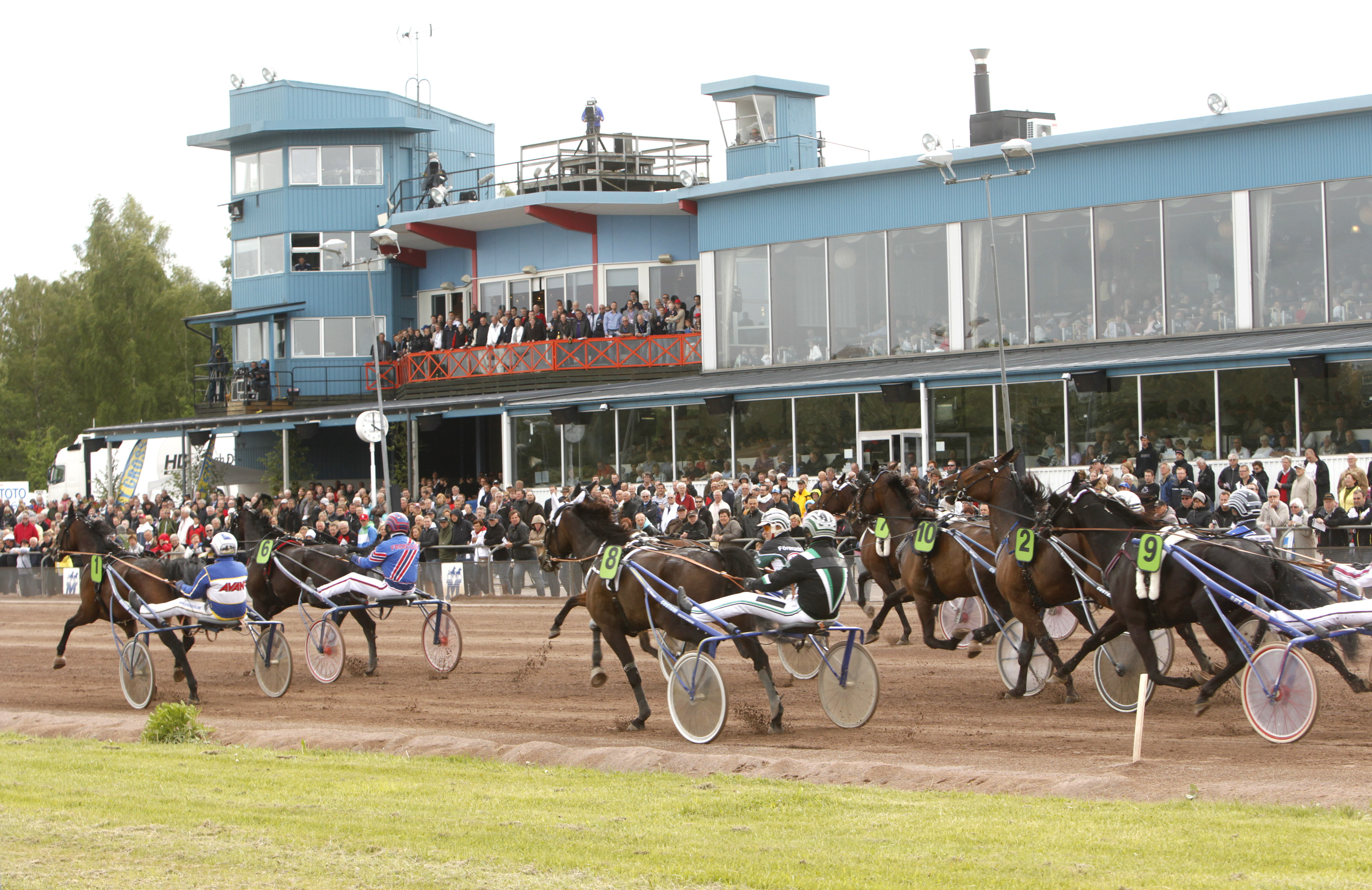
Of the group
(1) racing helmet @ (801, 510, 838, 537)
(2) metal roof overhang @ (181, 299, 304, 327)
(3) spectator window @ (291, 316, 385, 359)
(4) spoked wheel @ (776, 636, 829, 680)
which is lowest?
(4) spoked wheel @ (776, 636, 829, 680)

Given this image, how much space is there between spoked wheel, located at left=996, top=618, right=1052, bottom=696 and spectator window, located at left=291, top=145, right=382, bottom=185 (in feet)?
106

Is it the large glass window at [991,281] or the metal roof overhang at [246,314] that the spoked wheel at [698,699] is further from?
the metal roof overhang at [246,314]

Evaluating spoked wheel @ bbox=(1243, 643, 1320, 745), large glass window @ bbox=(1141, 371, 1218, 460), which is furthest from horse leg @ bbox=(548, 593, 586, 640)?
large glass window @ bbox=(1141, 371, 1218, 460)

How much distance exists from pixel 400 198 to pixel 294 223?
3.44 meters

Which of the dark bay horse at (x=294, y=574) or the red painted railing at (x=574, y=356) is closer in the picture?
the dark bay horse at (x=294, y=574)

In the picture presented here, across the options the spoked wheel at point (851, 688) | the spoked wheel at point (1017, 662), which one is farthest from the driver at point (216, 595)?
the spoked wheel at point (1017, 662)

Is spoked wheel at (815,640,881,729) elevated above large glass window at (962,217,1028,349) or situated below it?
below

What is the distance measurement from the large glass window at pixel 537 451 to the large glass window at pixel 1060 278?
9835 millimetres

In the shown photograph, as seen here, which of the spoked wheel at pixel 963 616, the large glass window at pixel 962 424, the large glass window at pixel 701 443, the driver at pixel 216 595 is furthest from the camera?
the large glass window at pixel 701 443

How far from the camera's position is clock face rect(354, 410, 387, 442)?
28.4 meters

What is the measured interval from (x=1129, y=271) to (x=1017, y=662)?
1692 centimetres

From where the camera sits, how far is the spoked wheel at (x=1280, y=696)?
896 cm

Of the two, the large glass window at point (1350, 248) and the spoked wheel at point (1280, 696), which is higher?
the large glass window at point (1350, 248)

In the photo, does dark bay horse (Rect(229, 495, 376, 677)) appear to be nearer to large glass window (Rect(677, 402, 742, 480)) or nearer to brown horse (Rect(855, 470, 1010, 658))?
brown horse (Rect(855, 470, 1010, 658))
